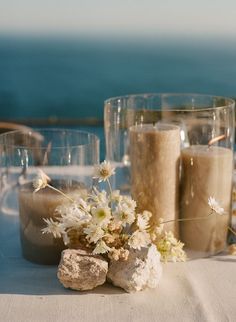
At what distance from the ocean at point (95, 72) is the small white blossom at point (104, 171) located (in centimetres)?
750

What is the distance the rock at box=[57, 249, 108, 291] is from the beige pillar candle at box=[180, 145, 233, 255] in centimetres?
22

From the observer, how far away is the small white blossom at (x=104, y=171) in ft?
2.80

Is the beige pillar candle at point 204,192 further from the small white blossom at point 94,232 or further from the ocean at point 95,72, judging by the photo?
the ocean at point 95,72

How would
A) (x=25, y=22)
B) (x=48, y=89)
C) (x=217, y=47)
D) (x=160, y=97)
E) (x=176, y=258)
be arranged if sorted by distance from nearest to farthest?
(x=176, y=258) < (x=160, y=97) < (x=48, y=89) < (x=217, y=47) < (x=25, y=22)

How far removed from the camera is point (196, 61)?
393 inches

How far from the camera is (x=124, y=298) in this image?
2.61 ft

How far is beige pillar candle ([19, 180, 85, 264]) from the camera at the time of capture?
912 millimetres

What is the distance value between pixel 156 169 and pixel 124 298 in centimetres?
23

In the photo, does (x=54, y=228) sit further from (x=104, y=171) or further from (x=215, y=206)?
(x=215, y=206)

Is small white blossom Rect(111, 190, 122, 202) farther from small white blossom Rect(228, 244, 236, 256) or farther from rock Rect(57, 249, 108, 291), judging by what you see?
small white blossom Rect(228, 244, 236, 256)

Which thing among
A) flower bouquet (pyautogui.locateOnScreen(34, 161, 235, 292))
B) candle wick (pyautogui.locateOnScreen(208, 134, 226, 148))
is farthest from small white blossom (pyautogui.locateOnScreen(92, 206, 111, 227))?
candle wick (pyautogui.locateOnScreen(208, 134, 226, 148))

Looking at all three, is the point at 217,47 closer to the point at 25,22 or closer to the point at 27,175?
the point at 25,22

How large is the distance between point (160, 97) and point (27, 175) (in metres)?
0.30

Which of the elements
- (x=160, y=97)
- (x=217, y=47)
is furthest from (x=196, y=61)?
(x=160, y=97)
